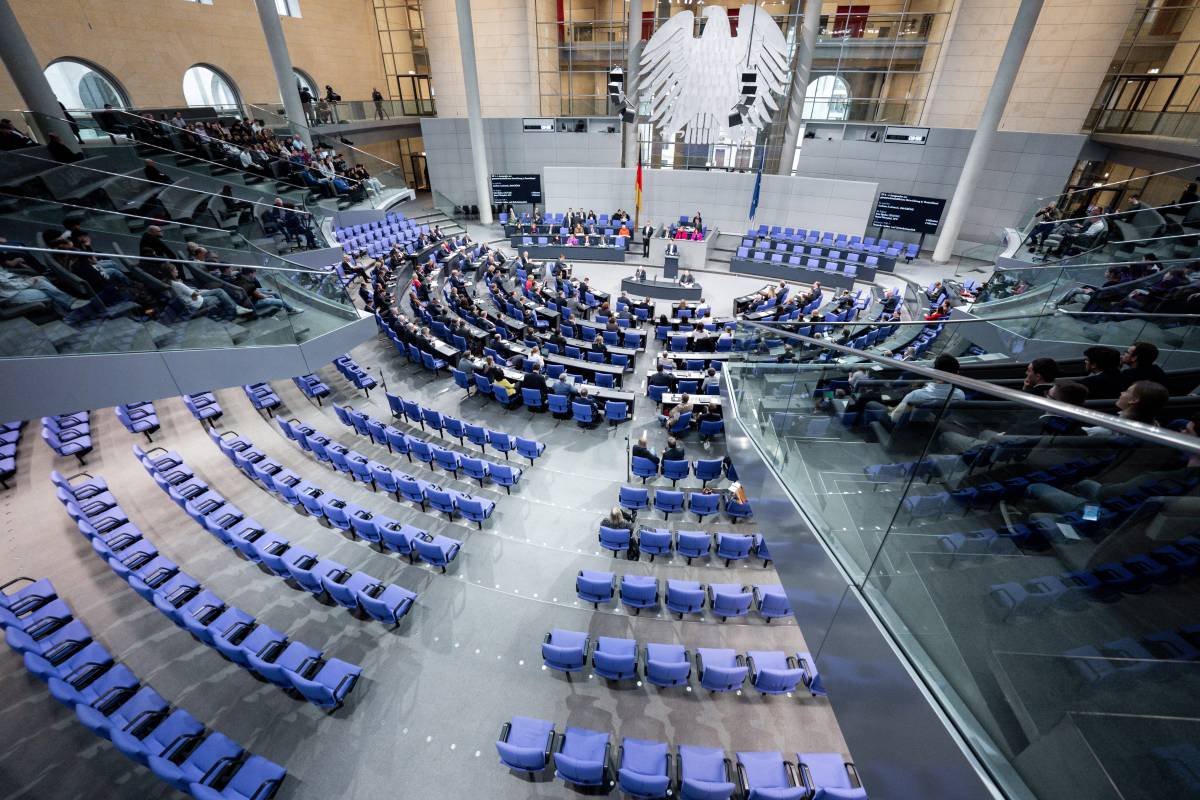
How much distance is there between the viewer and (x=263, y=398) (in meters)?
11.8

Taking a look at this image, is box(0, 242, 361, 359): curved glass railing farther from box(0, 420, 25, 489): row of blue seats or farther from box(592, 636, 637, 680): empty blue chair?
box(592, 636, 637, 680): empty blue chair

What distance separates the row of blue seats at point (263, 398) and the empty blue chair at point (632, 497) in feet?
29.4

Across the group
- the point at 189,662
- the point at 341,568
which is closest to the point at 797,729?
the point at 341,568

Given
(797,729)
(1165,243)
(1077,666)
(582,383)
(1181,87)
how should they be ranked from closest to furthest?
(1077,666), (797,729), (1165,243), (582,383), (1181,87)

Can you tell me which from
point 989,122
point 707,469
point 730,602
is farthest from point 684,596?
point 989,122

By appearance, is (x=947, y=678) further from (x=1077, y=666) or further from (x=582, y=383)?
(x=582, y=383)

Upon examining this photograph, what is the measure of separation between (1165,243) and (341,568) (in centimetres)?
1607

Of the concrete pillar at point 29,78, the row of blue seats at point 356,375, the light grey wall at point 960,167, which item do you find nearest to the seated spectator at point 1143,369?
the row of blue seats at point 356,375

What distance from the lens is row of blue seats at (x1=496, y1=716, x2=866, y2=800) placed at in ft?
15.8

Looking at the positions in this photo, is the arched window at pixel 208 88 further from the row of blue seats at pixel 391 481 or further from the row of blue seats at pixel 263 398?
the row of blue seats at pixel 391 481

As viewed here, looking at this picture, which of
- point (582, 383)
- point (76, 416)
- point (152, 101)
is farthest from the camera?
point (152, 101)

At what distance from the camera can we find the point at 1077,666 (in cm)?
220

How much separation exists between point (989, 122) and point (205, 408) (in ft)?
87.2

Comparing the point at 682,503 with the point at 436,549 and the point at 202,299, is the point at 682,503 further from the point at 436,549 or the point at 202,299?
the point at 202,299
